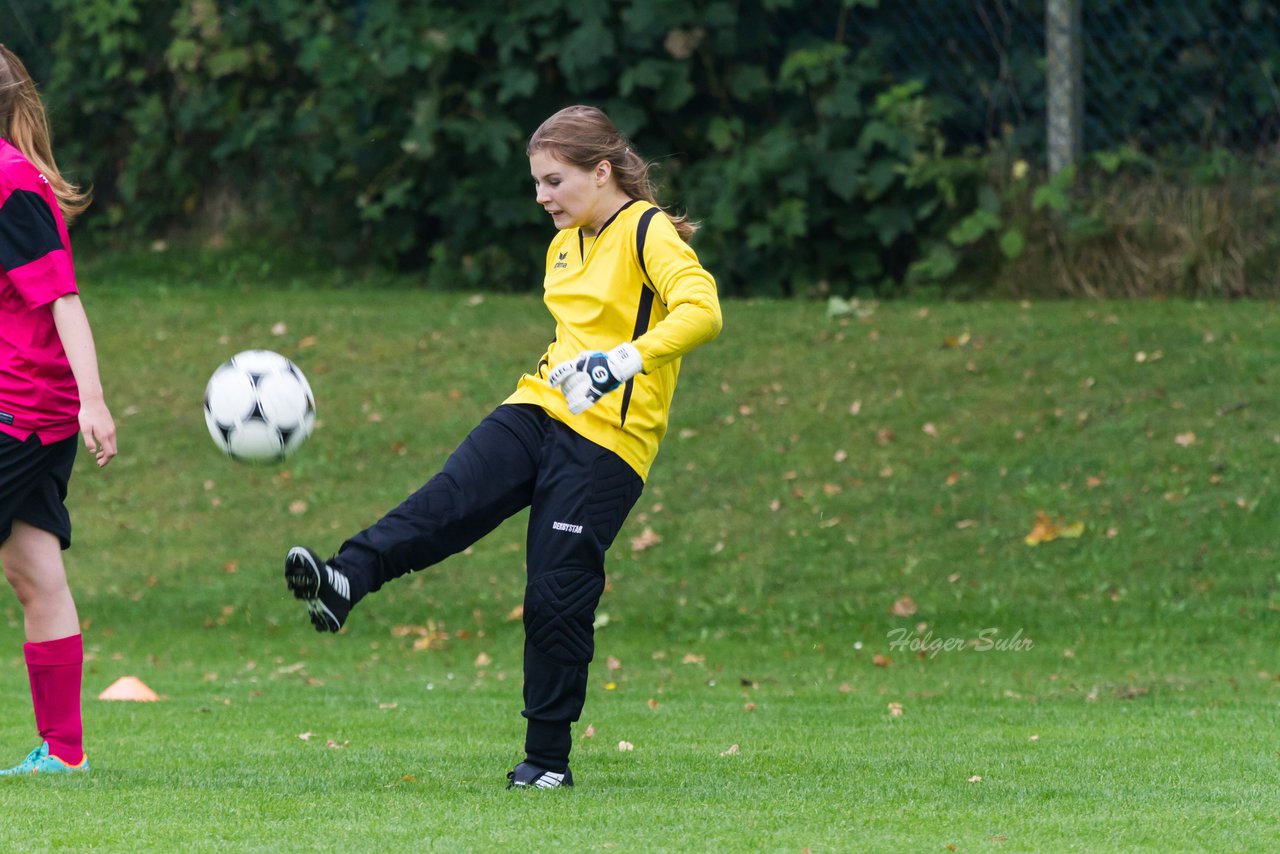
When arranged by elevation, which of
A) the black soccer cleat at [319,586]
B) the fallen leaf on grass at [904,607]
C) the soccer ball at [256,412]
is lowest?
the fallen leaf on grass at [904,607]

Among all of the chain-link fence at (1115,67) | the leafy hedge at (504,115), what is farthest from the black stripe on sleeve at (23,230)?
the chain-link fence at (1115,67)

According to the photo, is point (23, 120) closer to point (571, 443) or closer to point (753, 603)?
point (571, 443)

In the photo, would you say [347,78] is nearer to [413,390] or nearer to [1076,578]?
[413,390]

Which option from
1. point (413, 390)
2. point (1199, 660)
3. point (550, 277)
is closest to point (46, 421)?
point (550, 277)

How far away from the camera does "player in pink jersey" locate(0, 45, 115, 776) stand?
448 cm

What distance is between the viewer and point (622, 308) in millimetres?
4609

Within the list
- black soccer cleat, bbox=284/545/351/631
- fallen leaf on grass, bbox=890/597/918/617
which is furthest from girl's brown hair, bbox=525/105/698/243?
fallen leaf on grass, bbox=890/597/918/617

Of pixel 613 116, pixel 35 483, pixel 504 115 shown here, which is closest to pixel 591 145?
pixel 35 483

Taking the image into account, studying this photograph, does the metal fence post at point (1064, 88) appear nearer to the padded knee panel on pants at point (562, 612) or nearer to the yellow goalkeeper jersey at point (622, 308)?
the yellow goalkeeper jersey at point (622, 308)

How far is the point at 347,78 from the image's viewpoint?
13.8 m

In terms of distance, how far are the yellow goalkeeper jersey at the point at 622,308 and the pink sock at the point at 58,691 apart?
61.5 inches

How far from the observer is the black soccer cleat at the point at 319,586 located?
162 inches

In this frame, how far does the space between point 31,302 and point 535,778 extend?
6.30 feet

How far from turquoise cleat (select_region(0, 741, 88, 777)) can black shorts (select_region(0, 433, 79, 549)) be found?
636mm
